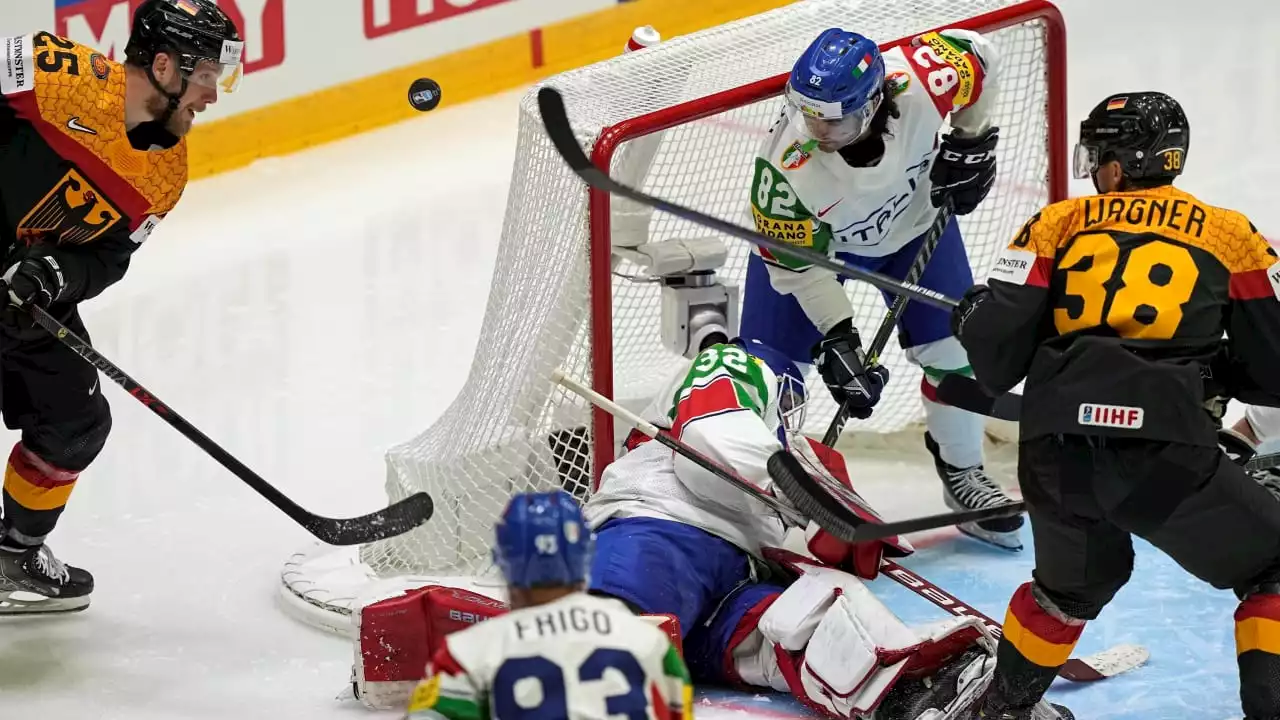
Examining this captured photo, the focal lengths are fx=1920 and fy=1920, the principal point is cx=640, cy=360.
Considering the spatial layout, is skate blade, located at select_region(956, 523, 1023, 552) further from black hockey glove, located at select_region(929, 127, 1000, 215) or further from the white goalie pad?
the white goalie pad

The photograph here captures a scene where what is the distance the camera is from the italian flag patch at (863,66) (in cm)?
362

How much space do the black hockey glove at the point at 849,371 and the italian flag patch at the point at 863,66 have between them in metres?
0.59

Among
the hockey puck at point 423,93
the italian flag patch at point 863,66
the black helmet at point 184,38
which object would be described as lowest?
the hockey puck at point 423,93

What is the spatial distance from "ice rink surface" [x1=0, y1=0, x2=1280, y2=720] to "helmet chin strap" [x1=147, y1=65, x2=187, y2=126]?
100 centimetres

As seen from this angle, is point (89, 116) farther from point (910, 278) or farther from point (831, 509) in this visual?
point (910, 278)

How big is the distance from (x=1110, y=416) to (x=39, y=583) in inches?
84.0

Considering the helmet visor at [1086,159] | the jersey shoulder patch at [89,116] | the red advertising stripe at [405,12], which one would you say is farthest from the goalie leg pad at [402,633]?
the red advertising stripe at [405,12]

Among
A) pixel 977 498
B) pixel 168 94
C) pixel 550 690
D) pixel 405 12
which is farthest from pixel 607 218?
pixel 405 12

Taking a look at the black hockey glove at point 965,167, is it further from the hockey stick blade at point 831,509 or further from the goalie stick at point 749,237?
the hockey stick blade at point 831,509

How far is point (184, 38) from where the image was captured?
138 inches

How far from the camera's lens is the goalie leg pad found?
323cm

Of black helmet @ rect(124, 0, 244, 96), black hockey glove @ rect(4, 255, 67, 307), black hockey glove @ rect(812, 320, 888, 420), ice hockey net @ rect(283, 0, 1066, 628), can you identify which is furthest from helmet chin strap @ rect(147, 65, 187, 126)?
black hockey glove @ rect(812, 320, 888, 420)

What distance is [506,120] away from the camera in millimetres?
6980

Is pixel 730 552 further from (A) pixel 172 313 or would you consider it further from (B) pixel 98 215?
(A) pixel 172 313
